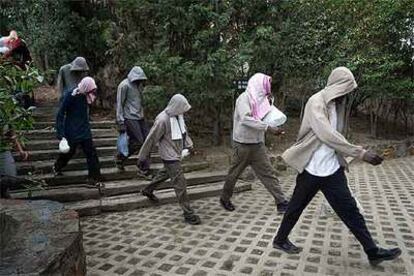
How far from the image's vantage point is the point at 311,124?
152 inches

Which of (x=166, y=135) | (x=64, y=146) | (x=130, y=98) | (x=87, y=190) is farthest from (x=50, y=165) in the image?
(x=166, y=135)

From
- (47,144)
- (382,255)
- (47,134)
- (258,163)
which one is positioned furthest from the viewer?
(47,134)

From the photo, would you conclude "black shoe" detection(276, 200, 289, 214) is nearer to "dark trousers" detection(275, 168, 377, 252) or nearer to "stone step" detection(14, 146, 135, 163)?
"dark trousers" detection(275, 168, 377, 252)

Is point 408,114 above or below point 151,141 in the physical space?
below

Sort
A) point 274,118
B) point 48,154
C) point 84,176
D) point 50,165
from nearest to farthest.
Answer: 1. point 274,118
2. point 84,176
3. point 50,165
4. point 48,154

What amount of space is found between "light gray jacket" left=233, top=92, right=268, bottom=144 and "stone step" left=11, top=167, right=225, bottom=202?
1.64m

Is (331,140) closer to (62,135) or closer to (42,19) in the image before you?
(62,135)

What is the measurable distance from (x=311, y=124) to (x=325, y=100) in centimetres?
25

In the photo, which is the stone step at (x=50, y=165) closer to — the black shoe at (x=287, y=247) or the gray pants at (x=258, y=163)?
the gray pants at (x=258, y=163)

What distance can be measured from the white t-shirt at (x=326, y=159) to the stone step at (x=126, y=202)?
7.46ft

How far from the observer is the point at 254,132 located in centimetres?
536

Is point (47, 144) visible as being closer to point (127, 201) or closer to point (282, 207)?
point (127, 201)

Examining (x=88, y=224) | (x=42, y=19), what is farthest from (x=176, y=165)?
(x=42, y=19)

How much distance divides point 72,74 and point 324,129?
13.2 feet
